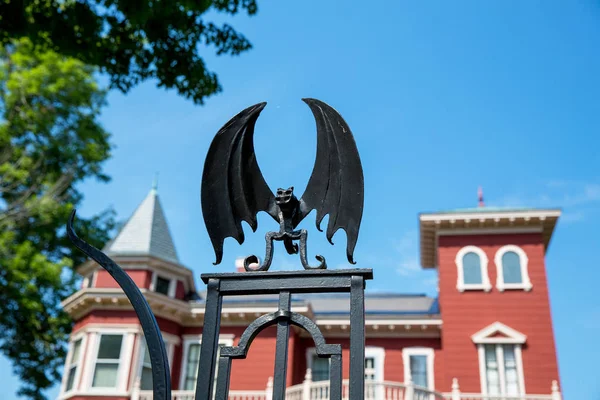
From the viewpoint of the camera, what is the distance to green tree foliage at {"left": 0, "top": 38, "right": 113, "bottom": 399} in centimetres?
2088

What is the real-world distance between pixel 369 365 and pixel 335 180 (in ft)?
55.7

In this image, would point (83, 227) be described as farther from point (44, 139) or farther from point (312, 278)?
point (312, 278)

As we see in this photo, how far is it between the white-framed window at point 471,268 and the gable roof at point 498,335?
1.28m

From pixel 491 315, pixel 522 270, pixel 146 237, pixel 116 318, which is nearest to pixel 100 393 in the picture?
pixel 116 318

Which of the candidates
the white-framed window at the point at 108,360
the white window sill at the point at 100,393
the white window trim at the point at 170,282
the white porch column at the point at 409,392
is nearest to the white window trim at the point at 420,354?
the white porch column at the point at 409,392

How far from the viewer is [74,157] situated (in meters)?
22.2

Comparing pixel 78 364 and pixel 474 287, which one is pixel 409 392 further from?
pixel 78 364

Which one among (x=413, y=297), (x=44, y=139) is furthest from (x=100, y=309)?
(x=413, y=297)

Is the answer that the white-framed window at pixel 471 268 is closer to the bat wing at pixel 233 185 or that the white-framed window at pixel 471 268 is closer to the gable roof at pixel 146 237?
the gable roof at pixel 146 237

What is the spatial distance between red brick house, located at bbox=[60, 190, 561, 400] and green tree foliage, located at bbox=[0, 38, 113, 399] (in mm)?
2738

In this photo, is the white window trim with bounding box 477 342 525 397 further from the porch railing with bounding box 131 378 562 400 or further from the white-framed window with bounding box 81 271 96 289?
the white-framed window with bounding box 81 271 96 289

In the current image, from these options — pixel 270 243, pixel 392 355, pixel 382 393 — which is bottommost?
pixel 270 243

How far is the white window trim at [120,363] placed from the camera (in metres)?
17.4

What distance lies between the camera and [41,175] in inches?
870
